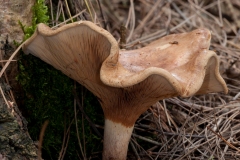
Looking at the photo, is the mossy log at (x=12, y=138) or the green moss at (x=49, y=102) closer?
the mossy log at (x=12, y=138)

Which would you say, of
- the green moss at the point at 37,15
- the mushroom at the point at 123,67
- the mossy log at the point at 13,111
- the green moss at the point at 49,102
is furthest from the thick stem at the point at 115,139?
the green moss at the point at 37,15

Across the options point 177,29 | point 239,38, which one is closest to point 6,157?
point 177,29

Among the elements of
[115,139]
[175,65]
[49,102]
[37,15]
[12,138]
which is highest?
[37,15]

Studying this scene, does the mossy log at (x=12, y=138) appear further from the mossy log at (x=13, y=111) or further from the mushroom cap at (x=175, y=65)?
the mushroom cap at (x=175, y=65)

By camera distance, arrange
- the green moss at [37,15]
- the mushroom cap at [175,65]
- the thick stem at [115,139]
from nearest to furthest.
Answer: the mushroom cap at [175,65] < the green moss at [37,15] < the thick stem at [115,139]

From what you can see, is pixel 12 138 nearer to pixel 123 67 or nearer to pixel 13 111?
pixel 13 111

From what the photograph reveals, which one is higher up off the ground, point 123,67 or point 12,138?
point 123,67

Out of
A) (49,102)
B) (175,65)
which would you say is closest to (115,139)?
(49,102)
